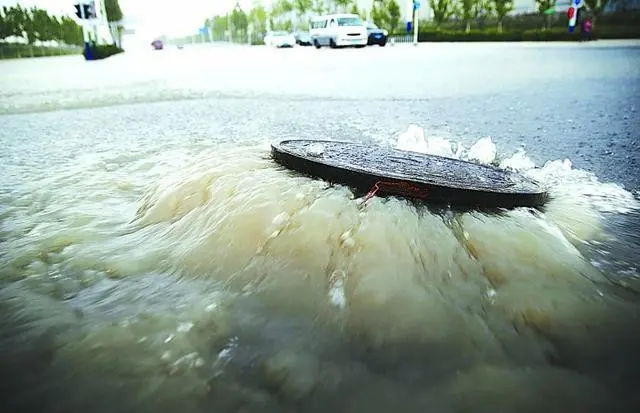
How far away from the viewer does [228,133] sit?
421 centimetres

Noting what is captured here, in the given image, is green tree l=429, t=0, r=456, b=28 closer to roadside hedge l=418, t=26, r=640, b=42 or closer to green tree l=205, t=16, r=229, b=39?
roadside hedge l=418, t=26, r=640, b=42

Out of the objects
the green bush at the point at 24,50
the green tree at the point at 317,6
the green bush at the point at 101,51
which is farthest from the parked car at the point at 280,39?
the green bush at the point at 24,50

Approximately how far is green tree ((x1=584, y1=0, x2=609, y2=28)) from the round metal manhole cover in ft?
20.6

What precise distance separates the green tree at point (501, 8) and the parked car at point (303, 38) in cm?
620

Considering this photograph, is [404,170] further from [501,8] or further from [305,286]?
[501,8]

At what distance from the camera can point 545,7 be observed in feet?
30.3

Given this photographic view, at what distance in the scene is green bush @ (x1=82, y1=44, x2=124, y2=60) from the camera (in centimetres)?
882

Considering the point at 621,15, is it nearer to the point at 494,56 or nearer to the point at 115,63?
the point at 494,56

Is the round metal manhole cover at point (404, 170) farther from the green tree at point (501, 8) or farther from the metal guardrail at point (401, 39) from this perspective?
the metal guardrail at point (401, 39)

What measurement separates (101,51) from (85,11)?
A: 3492mm

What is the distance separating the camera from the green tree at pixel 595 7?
22.2 ft

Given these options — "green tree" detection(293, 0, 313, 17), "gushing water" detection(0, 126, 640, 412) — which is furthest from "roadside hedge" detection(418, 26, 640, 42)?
"gushing water" detection(0, 126, 640, 412)

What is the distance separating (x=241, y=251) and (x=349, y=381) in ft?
2.86

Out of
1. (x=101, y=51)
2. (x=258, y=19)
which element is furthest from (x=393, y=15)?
(x=101, y=51)
